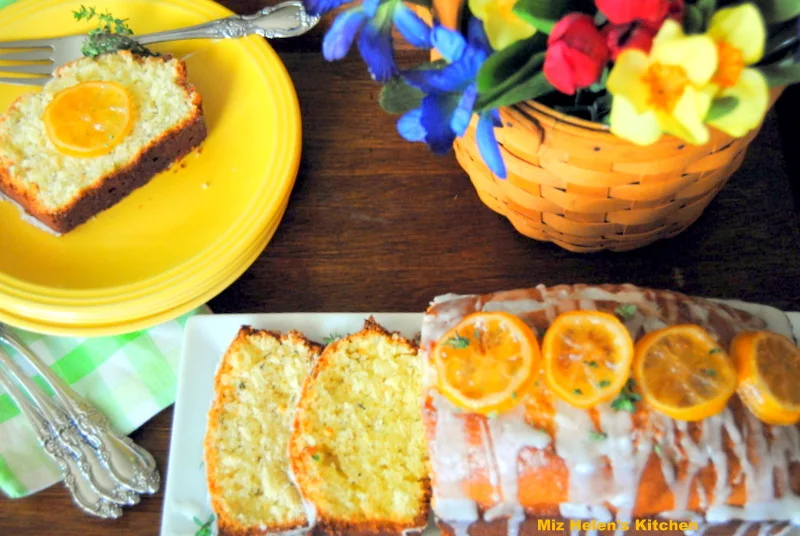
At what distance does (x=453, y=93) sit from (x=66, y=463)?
121 cm

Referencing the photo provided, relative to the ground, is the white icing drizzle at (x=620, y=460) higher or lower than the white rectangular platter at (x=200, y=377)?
higher

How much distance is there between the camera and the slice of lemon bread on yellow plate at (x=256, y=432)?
1.59m

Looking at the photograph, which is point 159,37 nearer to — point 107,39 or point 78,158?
point 107,39

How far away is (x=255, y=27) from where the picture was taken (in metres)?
→ 2.10

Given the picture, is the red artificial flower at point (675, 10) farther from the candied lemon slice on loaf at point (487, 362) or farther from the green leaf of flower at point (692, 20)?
the candied lemon slice on loaf at point (487, 362)

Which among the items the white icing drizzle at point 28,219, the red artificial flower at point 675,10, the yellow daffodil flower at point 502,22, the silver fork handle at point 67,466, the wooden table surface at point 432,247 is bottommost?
the silver fork handle at point 67,466

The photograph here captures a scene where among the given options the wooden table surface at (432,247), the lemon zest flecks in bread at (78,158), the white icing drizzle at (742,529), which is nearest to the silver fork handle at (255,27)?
the lemon zest flecks in bread at (78,158)

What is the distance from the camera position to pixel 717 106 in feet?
3.62

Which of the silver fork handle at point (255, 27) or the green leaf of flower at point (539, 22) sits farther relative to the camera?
the silver fork handle at point (255, 27)

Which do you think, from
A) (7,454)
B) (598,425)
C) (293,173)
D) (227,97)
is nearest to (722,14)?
(598,425)

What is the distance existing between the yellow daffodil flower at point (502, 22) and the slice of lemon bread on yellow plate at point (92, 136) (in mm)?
1048

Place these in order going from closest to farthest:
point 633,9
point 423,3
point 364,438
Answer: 1. point 633,9
2. point 423,3
3. point 364,438

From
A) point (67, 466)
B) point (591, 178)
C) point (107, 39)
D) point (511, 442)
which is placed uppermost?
point (591, 178)

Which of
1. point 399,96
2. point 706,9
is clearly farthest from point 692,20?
point 399,96
